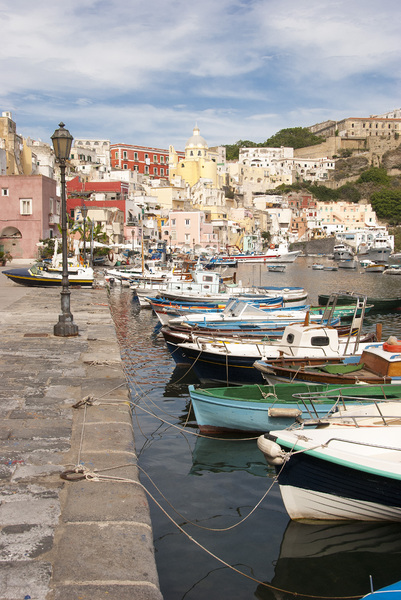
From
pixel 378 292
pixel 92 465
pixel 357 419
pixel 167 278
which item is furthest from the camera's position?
pixel 378 292

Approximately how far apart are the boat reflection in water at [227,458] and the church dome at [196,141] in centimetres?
11735

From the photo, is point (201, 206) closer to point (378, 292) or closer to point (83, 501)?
point (378, 292)

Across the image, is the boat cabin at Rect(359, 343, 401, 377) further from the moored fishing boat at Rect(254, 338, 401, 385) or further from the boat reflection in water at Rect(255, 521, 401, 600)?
the boat reflection in water at Rect(255, 521, 401, 600)

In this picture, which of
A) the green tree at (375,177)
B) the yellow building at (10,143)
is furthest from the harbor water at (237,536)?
the green tree at (375,177)

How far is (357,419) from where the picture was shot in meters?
8.39

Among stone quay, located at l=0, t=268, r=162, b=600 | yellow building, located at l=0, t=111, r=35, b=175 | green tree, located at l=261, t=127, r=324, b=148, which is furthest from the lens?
green tree, located at l=261, t=127, r=324, b=148

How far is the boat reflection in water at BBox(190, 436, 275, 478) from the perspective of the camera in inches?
377

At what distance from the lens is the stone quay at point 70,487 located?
13.1 ft

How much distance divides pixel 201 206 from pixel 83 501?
103698mm

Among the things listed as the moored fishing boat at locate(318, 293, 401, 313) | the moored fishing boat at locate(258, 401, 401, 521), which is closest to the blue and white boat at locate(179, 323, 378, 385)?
the moored fishing boat at locate(258, 401, 401, 521)

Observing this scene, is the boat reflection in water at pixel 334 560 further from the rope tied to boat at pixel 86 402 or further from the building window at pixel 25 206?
the building window at pixel 25 206

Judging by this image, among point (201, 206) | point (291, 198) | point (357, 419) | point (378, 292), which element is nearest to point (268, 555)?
point (357, 419)

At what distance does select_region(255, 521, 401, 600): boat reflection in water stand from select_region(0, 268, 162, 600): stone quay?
2255mm

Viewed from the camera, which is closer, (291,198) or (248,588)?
(248,588)
